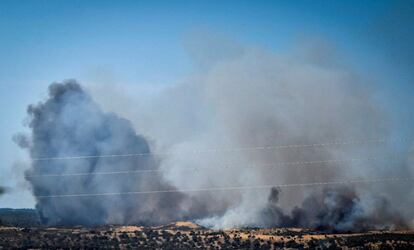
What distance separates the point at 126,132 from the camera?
106m

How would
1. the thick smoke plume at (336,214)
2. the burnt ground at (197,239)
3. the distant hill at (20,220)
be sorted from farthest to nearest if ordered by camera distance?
the distant hill at (20,220) → the thick smoke plume at (336,214) → the burnt ground at (197,239)

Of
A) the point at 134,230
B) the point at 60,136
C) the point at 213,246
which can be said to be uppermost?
the point at 60,136

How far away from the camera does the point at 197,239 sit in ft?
244

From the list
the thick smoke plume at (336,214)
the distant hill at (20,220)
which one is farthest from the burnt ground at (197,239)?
the distant hill at (20,220)

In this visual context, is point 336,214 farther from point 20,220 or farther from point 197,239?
point 20,220

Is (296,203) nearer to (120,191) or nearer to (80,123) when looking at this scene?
(120,191)

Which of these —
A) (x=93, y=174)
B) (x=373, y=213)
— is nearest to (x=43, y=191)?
(x=93, y=174)

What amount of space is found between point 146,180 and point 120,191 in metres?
6.93

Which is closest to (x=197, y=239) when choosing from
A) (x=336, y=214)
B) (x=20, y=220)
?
(x=336, y=214)

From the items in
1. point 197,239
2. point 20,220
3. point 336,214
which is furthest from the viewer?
point 20,220

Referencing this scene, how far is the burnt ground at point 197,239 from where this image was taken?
6906 cm

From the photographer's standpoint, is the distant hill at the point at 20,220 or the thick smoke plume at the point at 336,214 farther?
the distant hill at the point at 20,220

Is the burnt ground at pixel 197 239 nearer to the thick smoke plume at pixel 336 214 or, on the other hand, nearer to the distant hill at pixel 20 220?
the thick smoke plume at pixel 336 214

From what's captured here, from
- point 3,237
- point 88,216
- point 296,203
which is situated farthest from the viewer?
point 296,203
